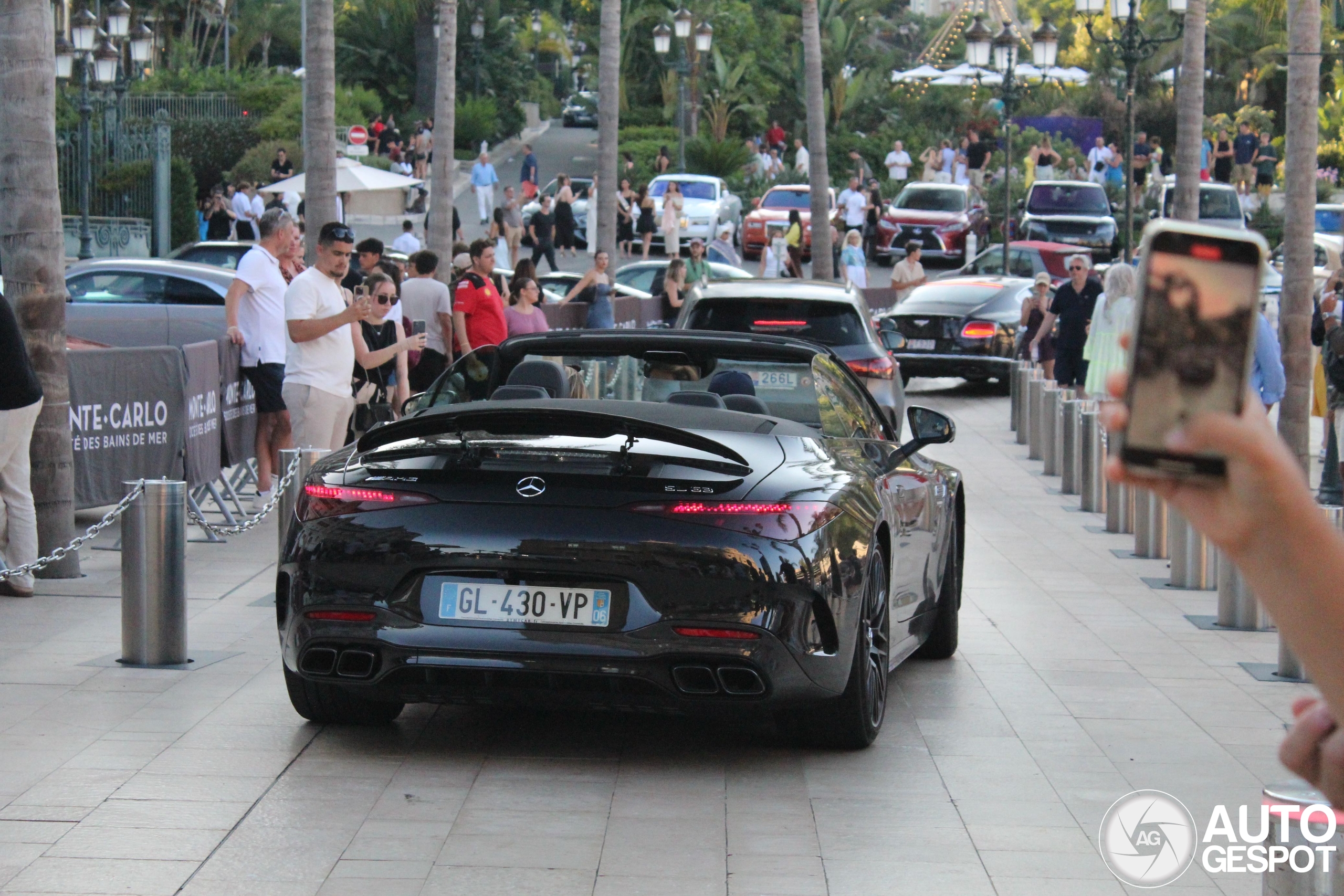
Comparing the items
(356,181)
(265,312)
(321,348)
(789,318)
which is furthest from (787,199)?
(321,348)

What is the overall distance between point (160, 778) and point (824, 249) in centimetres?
2899

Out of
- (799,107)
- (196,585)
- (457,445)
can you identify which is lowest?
(196,585)

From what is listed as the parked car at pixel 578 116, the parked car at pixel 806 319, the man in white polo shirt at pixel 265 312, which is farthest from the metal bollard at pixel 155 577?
the parked car at pixel 578 116

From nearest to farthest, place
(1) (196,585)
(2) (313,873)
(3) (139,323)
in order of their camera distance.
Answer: (2) (313,873) → (1) (196,585) → (3) (139,323)

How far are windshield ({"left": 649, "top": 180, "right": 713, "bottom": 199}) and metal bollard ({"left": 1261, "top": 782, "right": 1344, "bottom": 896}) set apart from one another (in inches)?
1634

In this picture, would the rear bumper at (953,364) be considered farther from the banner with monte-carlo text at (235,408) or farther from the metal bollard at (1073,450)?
the banner with monte-carlo text at (235,408)

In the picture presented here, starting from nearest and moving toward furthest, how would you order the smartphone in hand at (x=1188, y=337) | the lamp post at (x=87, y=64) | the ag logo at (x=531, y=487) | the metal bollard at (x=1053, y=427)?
the smartphone in hand at (x=1188, y=337) → the ag logo at (x=531, y=487) → the metal bollard at (x=1053, y=427) → the lamp post at (x=87, y=64)

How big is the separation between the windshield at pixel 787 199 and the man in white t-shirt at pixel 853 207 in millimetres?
856

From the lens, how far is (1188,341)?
1.76 metres

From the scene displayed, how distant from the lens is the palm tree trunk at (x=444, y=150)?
23391 mm

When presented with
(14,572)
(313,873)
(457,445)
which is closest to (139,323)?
(14,572)

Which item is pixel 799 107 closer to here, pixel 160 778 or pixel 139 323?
pixel 139 323

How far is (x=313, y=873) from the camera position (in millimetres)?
5148

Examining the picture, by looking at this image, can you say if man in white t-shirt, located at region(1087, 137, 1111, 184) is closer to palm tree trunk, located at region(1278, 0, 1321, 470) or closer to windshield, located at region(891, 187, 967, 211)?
windshield, located at region(891, 187, 967, 211)
